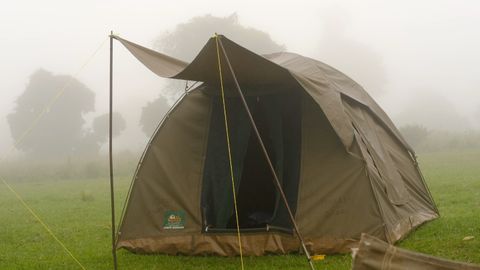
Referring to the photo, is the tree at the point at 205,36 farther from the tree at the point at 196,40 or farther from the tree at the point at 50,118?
the tree at the point at 50,118

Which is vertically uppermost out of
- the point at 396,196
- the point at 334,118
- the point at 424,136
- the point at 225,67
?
the point at 225,67

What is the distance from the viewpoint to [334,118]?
682 centimetres

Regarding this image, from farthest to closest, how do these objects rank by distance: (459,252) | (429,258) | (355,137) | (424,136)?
(424,136) → (355,137) → (459,252) → (429,258)

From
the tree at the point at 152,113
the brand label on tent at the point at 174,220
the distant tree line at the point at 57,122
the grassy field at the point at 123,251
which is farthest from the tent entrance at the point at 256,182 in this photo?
the distant tree line at the point at 57,122

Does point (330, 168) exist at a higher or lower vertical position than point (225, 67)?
lower

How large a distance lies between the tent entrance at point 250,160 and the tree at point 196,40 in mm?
42768

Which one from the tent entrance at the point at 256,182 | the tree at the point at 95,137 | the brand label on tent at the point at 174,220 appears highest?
the tent entrance at the point at 256,182

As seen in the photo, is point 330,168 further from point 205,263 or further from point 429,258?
point 429,258

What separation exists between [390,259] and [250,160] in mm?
4524

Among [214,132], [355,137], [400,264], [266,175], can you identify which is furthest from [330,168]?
[400,264]

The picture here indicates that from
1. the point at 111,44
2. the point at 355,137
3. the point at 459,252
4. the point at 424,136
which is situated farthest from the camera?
the point at 424,136

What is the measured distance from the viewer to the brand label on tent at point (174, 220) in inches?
297

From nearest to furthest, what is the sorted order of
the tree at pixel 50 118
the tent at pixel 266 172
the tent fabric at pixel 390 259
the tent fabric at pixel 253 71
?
1. the tent fabric at pixel 390 259
2. the tent fabric at pixel 253 71
3. the tent at pixel 266 172
4. the tree at pixel 50 118

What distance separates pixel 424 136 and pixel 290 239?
108 feet
